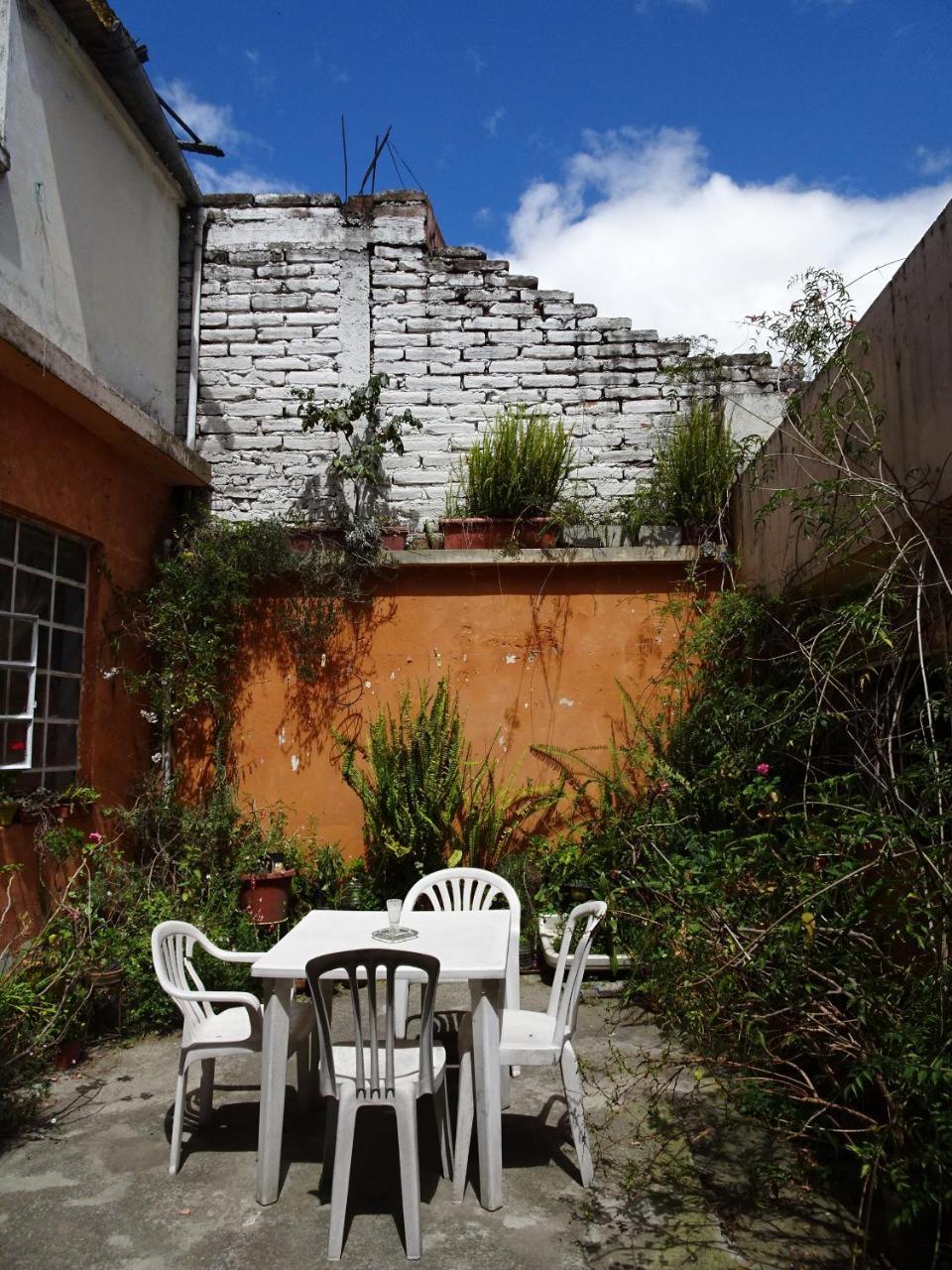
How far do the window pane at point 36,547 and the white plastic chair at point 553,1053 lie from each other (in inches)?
124

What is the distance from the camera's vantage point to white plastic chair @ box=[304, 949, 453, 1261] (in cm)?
276

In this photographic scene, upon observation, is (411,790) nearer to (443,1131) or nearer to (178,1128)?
(443,1131)

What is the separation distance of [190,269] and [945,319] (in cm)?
520

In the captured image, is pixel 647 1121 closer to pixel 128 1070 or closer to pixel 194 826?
pixel 128 1070

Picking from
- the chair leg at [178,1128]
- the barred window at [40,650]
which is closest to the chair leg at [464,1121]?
the chair leg at [178,1128]

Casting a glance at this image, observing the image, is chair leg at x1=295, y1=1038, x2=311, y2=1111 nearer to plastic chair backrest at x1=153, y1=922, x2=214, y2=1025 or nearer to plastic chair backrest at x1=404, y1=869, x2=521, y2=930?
plastic chair backrest at x1=153, y1=922, x2=214, y2=1025

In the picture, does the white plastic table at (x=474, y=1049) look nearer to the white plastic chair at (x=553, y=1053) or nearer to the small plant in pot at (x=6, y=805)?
the white plastic chair at (x=553, y=1053)

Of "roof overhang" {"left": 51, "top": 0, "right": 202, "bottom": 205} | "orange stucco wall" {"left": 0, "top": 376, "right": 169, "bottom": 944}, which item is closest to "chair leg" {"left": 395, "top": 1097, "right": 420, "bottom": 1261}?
"orange stucco wall" {"left": 0, "top": 376, "right": 169, "bottom": 944}

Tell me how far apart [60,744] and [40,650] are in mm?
538

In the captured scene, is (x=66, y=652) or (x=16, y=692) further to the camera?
(x=66, y=652)

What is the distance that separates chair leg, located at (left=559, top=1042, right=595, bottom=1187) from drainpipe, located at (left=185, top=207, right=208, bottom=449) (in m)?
4.61

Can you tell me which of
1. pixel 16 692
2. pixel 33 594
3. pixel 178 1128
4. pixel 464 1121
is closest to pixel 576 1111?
pixel 464 1121

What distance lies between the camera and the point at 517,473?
5.91 metres

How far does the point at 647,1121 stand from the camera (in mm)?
3523
